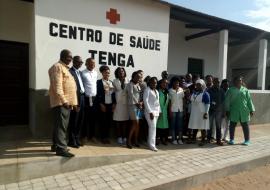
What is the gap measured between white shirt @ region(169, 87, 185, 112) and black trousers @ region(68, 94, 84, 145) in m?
2.05

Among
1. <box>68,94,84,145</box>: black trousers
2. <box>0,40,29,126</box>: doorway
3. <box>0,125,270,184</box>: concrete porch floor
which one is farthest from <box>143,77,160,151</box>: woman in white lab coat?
<box>0,40,29,126</box>: doorway

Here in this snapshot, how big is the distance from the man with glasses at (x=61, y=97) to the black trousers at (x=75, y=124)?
490mm

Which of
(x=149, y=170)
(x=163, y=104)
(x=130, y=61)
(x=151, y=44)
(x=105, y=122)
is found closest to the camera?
(x=149, y=170)

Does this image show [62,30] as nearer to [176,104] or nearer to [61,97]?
[61,97]

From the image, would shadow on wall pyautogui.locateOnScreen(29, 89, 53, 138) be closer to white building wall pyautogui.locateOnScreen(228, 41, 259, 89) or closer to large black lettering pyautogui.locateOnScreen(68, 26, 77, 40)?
large black lettering pyautogui.locateOnScreen(68, 26, 77, 40)

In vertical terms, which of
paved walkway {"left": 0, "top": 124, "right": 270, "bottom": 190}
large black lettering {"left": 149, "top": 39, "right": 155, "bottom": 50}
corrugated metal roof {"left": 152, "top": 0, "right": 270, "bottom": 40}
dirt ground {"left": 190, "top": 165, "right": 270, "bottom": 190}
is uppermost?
corrugated metal roof {"left": 152, "top": 0, "right": 270, "bottom": 40}

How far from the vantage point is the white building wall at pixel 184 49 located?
34.1 feet

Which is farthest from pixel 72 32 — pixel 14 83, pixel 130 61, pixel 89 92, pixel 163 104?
pixel 163 104

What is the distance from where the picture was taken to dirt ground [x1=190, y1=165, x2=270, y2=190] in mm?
4715

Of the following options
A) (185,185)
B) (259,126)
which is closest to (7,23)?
(185,185)

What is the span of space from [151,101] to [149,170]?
4.91ft

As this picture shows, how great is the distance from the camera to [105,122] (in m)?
5.80

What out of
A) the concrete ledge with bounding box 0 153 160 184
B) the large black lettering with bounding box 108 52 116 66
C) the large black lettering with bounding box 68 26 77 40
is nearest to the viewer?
the concrete ledge with bounding box 0 153 160 184

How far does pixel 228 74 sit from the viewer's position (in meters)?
13.9
